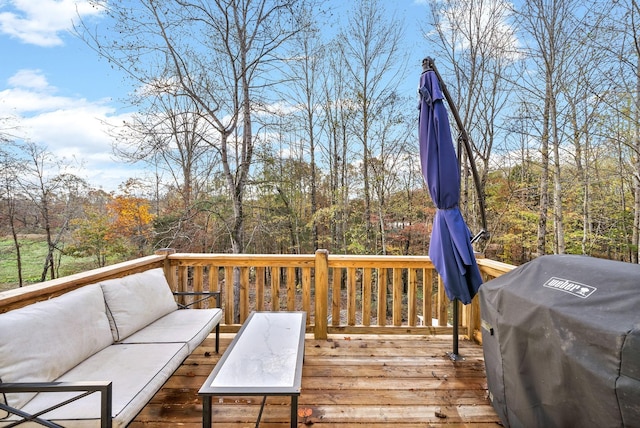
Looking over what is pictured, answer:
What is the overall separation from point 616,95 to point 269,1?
20.5 feet

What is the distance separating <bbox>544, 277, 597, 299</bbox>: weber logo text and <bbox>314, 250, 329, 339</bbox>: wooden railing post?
1876mm

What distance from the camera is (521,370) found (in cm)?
149

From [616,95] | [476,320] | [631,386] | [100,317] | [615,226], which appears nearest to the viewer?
[631,386]

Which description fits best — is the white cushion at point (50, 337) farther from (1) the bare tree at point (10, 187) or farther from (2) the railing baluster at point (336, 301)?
(1) the bare tree at point (10, 187)

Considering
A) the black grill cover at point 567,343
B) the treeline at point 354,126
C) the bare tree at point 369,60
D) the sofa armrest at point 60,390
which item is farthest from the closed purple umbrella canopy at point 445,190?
the bare tree at point 369,60

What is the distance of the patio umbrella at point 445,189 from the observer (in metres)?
2.26

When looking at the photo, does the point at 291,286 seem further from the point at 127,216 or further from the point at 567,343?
the point at 127,216

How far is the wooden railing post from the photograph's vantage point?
9.70 feet

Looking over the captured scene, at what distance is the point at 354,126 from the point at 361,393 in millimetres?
8603

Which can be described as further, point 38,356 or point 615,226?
point 615,226

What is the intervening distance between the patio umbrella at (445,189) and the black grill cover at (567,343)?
51cm

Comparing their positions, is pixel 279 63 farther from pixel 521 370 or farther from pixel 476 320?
pixel 521 370

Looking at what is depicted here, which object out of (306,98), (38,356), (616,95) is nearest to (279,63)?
(306,98)

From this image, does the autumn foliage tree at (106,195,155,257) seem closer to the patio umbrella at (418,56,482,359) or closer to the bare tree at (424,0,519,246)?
the patio umbrella at (418,56,482,359)
